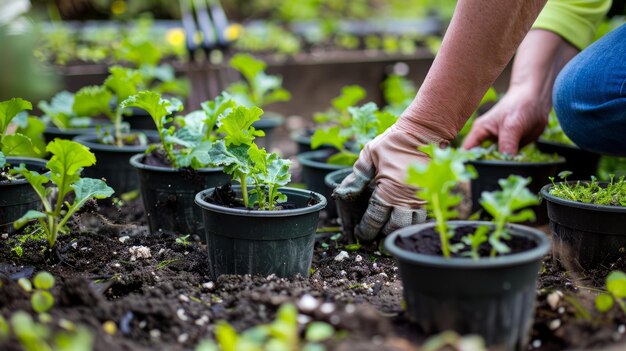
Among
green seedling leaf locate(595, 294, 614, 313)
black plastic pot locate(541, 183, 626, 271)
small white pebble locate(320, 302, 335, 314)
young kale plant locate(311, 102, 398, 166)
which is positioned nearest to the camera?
small white pebble locate(320, 302, 335, 314)

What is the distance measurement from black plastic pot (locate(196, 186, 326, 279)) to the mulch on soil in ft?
0.18

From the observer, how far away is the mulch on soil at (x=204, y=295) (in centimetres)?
143

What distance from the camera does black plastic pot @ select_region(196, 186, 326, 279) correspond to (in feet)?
6.22

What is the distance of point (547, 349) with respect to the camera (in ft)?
4.98

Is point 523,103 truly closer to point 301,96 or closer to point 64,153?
point 64,153

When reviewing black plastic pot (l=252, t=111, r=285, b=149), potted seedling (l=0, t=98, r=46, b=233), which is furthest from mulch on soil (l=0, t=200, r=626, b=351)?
black plastic pot (l=252, t=111, r=285, b=149)

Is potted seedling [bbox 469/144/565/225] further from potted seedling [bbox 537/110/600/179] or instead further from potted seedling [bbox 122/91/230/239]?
potted seedling [bbox 122/91/230/239]

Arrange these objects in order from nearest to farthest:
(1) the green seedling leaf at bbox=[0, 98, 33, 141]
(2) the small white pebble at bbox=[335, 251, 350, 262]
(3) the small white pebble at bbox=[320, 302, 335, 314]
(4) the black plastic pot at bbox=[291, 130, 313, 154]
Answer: (3) the small white pebble at bbox=[320, 302, 335, 314], (1) the green seedling leaf at bbox=[0, 98, 33, 141], (2) the small white pebble at bbox=[335, 251, 350, 262], (4) the black plastic pot at bbox=[291, 130, 313, 154]

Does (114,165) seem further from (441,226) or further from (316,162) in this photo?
(441,226)

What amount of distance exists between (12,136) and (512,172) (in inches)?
77.4

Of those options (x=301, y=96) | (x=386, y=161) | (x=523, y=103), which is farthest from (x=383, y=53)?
(x=386, y=161)

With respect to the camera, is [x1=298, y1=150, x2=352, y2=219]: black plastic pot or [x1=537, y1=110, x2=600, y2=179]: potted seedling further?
[x1=537, y1=110, x2=600, y2=179]: potted seedling

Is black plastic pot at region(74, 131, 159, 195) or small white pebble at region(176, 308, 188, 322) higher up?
black plastic pot at region(74, 131, 159, 195)

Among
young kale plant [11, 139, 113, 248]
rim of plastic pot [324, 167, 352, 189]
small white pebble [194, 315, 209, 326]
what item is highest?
young kale plant [11, 139, 113, 248]
